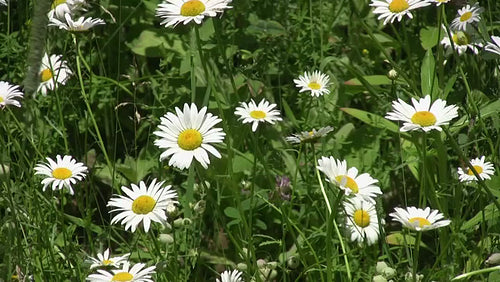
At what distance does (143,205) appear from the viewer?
5.44 feet

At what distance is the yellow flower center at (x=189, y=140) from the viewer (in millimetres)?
1601

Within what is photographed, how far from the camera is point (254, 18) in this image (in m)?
2.76

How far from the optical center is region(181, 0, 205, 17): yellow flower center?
5.81ft

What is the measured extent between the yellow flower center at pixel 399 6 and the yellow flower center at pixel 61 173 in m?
0.88

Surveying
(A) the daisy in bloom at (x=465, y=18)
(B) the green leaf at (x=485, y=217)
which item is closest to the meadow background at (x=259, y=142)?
(B) the green leaf at (x=485, y=217)

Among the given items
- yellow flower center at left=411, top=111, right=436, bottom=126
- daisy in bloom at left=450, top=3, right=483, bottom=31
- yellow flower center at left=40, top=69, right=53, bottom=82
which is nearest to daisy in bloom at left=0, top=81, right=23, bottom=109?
yellow flower center at left=40, top=69, right=53, bottom=82

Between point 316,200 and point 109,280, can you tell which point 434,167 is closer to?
point 316,200

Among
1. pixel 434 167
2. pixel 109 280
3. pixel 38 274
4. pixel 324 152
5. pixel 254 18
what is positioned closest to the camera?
pixel 109 280

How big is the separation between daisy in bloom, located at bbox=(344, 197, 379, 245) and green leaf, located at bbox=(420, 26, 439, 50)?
2.78 ft

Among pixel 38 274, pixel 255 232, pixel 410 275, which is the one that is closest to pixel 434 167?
pixel 255 232

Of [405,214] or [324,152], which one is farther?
[324,152]

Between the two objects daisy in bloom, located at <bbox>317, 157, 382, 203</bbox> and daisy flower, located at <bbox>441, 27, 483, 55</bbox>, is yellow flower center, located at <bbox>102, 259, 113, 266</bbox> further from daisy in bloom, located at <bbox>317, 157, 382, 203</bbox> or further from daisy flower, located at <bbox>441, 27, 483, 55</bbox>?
daisy flower, located at <bbox>441, 27, 483, 55</bbox>

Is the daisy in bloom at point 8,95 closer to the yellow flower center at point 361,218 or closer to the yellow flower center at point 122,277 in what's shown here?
the yellow flower center at point 122,277

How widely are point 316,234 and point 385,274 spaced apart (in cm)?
39
